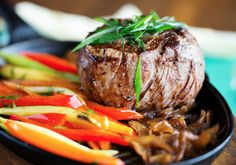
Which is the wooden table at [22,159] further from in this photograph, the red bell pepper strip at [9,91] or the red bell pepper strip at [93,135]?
the red bell pepper strip at [9,91]

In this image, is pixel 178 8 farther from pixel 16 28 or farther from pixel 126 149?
pixel 126 149

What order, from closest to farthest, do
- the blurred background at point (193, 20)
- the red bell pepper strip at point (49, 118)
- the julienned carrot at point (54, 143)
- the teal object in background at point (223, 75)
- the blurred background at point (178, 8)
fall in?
the julienned carrot at point (54, 143) → the red bell pepper strip at point (49, 118) → the teal object in background at point (223, 75) → the blurred background at point (193, 20) → the blurred background at point (178, 8)

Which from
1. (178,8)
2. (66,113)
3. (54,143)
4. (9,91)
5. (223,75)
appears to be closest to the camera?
(54,143)

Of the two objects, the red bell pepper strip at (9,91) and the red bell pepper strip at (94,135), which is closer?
the red bell pepper strip at (94,135)

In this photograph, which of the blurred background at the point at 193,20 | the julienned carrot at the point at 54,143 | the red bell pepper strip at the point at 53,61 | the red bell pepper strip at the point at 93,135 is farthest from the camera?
the blurred background at the point at 193,20

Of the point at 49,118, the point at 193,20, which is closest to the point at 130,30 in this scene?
the point at 49,118

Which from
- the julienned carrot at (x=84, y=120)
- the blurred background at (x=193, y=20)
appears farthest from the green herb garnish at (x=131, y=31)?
the blurred background at (x=193, y=20)
